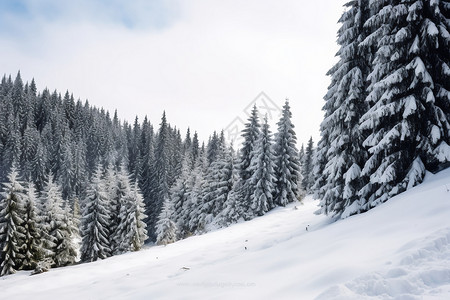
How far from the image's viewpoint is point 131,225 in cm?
3972

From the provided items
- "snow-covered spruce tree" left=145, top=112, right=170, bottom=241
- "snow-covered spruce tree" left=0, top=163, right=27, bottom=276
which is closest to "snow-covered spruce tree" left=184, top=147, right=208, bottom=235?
"snow-covered spruce tree" left=0, top=163, right=27, bottom=276

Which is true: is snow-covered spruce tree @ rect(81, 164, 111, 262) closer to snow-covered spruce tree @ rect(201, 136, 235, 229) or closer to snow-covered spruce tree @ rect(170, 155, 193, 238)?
snow-covered spruce tree @ rect(201, 136, 235, 229)

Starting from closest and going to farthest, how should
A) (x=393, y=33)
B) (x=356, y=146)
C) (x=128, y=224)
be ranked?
(x=393, y=33)
(x=356, y=146)
(x=128, y=224)

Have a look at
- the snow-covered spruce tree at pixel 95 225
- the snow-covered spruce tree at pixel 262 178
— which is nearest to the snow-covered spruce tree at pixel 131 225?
the snow-covered spruce tree at pixel 95 225

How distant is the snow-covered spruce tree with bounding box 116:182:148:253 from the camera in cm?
A: 3953

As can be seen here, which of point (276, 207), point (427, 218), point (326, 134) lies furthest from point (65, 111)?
point (427, 218)

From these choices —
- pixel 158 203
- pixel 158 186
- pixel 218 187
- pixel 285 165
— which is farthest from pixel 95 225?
pixel 158 186

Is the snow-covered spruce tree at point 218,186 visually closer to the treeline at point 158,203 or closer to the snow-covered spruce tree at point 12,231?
Result: the treeline at point 158,203

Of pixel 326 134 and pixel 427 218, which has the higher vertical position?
pixel 326 134

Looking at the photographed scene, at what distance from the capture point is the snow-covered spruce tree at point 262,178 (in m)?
34.7

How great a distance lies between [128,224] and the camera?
40.7 metres

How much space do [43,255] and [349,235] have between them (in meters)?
37.6

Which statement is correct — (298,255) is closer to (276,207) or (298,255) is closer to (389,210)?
(389,210)

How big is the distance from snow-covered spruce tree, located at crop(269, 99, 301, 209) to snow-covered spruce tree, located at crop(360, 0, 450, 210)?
24.7 m
